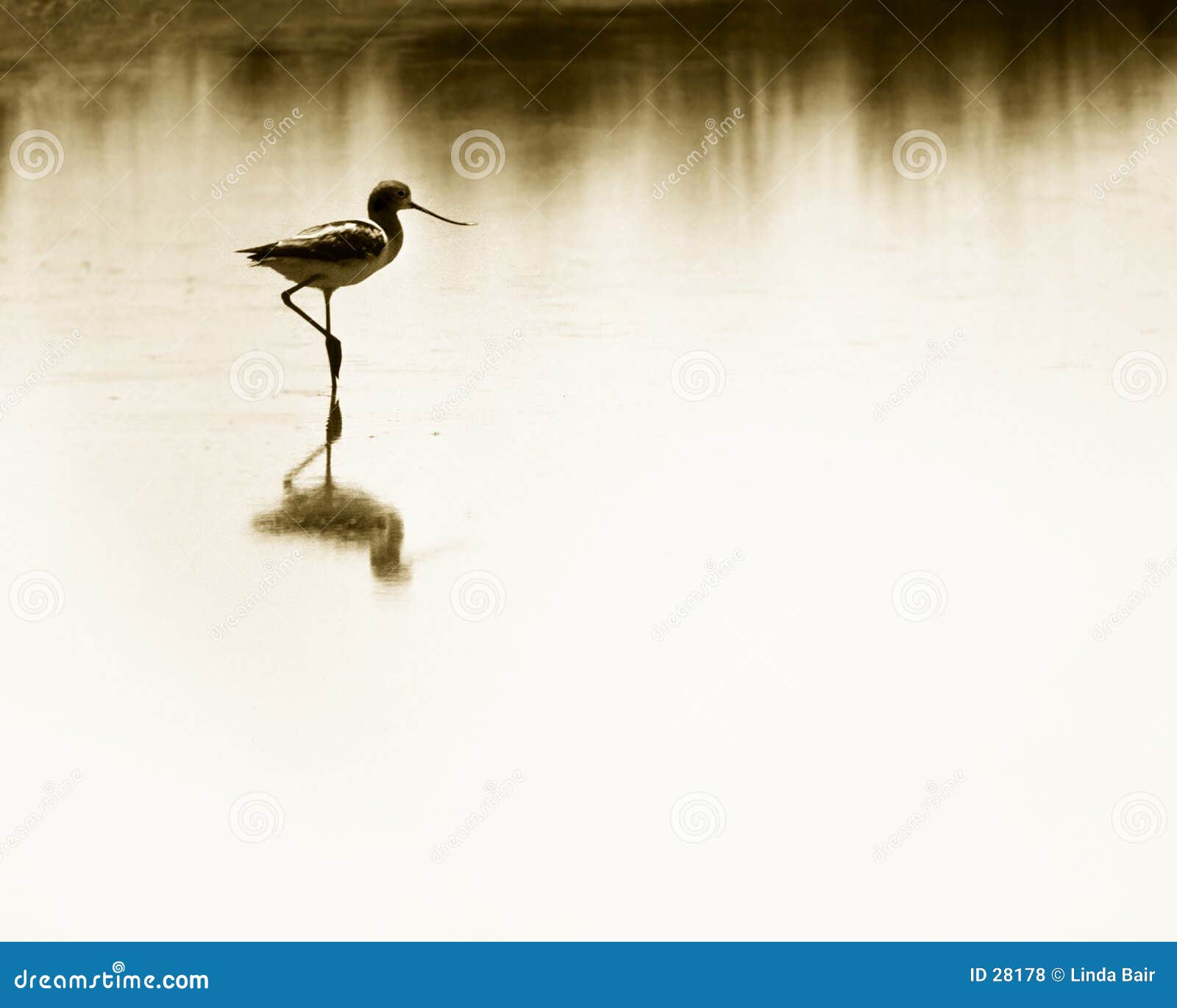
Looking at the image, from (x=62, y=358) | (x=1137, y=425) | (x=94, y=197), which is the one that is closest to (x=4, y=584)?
(x=62, y=358)

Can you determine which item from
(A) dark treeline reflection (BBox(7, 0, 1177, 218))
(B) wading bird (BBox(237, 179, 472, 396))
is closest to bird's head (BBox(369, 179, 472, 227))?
(B) wading bird (BBox(237, 179, 472, 396))

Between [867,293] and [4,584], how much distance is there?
4383 mm

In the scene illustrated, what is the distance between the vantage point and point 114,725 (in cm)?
476

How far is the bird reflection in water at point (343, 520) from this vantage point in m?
→ 5.66

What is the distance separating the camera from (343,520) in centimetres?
601

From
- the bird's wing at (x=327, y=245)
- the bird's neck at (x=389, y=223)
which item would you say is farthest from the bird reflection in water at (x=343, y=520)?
the bird's neck at (x=389, y=223)

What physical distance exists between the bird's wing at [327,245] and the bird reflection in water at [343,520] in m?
1.39

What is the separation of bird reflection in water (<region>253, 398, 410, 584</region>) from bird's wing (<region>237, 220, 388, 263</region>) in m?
1.39

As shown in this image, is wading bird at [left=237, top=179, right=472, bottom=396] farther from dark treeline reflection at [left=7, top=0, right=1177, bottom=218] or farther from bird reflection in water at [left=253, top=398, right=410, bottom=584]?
dark treeline reflection at [left=7, top=0, right=1177, bottom=218]

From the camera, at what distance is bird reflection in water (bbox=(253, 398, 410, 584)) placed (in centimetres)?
566

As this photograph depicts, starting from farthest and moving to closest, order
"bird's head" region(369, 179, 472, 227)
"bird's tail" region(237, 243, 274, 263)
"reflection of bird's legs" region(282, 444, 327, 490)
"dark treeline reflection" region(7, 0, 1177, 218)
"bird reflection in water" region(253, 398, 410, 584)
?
1. "dark treeline reflection" region(7, 0, 1177, 218)
2. "bird's head" region(369, 179, 472, 227)
3. "bird's tail" region(237, 243, 274, 263)
4. "reflection of bird's legs" region(282, 444, 327, 490)
5. "bird reflection in water" region(253, 398, 410, 584)

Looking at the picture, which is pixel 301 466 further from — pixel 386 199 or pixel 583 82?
pixel 583 82

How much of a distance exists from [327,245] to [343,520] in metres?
1.95

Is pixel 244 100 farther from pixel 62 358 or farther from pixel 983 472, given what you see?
pixel 983 472
